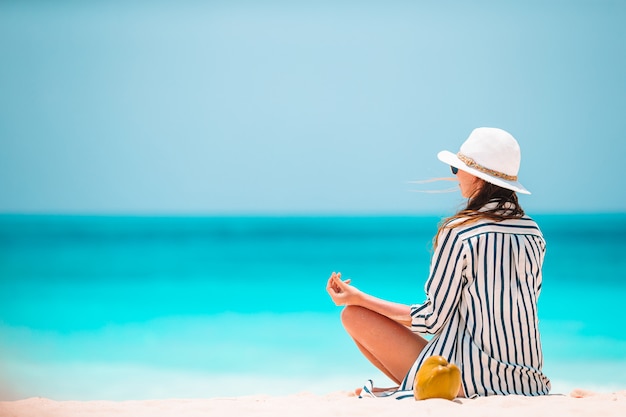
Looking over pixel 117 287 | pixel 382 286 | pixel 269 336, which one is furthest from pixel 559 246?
pixel 269 336

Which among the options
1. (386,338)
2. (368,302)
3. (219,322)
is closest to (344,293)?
(368,302)

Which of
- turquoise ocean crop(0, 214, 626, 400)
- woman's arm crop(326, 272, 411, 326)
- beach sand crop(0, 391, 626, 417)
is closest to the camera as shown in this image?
beach sand crop(0, 391, 626, 417)

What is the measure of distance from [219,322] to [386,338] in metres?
4.59

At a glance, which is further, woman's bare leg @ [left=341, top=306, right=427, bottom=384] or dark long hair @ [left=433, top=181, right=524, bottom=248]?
woman's bare leg @ [left=341, top=306, right=427, bottom=384]

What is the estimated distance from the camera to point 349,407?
2486 millimetres

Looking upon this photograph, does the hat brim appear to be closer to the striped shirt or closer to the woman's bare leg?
the striped shirt

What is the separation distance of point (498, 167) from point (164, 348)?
379cm

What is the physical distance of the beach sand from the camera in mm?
2355

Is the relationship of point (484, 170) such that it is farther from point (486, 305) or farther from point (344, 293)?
point (344, 293)

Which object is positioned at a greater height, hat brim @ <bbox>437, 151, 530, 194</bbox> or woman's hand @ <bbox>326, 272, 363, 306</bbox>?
hat brim @ <bbox>437, 151, 530, 194</bbox>

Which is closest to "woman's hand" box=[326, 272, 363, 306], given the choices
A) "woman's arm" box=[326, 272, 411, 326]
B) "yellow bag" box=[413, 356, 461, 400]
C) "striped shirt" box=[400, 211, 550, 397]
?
"woman's arm" box=[326, 272, 411, 326]

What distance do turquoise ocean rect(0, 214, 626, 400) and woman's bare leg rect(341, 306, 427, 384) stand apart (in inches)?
11.4

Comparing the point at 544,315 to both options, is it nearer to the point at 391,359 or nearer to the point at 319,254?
the point at 391,359

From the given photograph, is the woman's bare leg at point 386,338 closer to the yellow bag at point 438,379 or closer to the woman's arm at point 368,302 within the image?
the woman's arm at point 368,302
